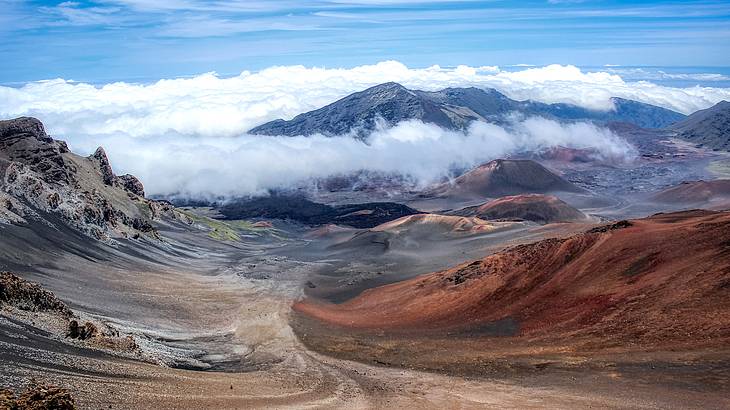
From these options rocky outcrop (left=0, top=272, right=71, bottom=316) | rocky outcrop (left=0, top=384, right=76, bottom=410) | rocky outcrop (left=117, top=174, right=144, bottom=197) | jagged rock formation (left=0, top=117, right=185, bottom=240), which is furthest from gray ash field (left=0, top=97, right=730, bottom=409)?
rocky outcrop (left=117, top=174, right=144, bottom=197)

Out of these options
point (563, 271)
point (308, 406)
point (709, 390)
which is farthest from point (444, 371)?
point (563, 271)

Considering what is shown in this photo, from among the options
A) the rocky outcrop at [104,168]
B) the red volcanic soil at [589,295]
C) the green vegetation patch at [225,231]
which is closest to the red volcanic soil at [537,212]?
the green vegetation patch at [225,231]

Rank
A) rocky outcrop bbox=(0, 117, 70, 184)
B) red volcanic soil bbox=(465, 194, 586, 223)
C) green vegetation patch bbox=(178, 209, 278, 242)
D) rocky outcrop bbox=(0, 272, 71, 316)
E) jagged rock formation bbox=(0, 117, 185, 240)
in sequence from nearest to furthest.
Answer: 1. rocky outcrop bbox=(0, 272, 71, 316)
2. jagged rock formation bbox=(0, 117, 185, 240)
3. rocky outcrop bbox=(0, 117, 70, 184)
4. green vegetation patch bbox=(178, 209, 278, 242)
5. red volcanic soil bbox=(465, 194, 586, 223)

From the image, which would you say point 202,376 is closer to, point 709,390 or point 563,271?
point 709,390

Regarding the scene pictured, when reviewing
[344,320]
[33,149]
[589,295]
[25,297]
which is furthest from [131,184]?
[589,295]

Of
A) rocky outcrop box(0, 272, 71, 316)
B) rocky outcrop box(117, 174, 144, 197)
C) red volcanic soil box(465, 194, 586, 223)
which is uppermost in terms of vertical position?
rocky outcrop box(117, 174, 144, 197)

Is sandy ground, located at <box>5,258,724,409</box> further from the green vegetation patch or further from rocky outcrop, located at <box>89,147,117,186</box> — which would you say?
rocky outcrop, located at <box>89,147,117,186</box>
